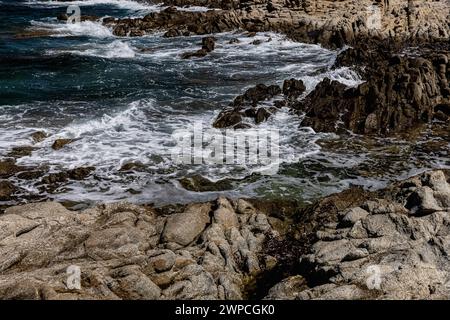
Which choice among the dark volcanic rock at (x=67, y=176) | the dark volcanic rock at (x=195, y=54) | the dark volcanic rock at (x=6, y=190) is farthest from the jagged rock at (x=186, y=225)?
the dark volcanic rock at (x=195, y=54)

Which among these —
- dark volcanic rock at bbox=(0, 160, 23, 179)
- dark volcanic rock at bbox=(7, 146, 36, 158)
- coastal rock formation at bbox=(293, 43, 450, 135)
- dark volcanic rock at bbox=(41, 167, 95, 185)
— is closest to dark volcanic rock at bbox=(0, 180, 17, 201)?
dark volcanic rock at bbox=(0, 160, 23, 179)

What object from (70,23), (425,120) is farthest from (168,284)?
(70,23)

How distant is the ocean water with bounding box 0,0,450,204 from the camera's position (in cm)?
1575

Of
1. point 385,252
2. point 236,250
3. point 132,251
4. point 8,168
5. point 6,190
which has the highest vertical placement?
point 385,252

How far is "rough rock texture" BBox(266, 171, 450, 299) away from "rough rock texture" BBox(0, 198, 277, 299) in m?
1.54

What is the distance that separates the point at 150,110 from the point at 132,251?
13518mm

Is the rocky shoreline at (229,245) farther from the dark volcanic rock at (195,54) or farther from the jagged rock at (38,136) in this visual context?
the dark volcanic rock at (195,54)

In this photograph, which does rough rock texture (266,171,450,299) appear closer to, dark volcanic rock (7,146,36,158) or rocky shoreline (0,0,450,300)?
rocky shoreline (0,0,450,300)

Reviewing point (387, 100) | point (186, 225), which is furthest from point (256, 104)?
point (186, 225)

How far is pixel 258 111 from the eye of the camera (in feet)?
70.1

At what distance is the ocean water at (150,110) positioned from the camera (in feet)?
51.7

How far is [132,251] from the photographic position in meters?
10.2

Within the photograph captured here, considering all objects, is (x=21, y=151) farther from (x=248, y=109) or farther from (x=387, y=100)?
(x=387, y=100)
